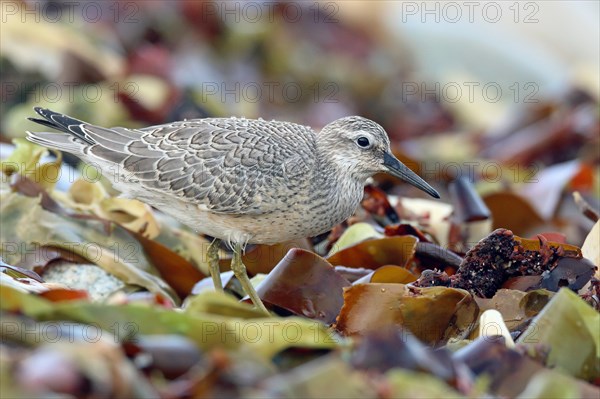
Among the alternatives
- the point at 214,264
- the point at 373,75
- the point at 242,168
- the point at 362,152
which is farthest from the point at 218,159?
the point at 373,75

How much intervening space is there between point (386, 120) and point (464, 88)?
1.02 m

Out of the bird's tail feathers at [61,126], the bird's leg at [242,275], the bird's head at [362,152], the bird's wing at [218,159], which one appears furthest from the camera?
the bird's tail feathers at [61,126]

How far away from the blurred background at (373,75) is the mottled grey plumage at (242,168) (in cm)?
106

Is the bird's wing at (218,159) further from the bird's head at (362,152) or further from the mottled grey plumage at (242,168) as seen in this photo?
the bird's head at (362,152)

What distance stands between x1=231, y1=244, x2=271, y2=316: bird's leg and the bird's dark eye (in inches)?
29.9

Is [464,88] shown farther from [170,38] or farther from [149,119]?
[149,119]

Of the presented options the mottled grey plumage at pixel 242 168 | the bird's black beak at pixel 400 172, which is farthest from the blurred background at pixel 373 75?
the bird's black beak at pixel 400 172

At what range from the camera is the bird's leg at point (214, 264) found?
4.43 metres

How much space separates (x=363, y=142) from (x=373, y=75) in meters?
6.00

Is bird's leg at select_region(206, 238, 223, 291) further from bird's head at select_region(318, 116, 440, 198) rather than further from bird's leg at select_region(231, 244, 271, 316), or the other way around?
bird's head at select_region(318, 116, 440, 198)

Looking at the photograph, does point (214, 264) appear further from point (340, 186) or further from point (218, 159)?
point (340, 186)

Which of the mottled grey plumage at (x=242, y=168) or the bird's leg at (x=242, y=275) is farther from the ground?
the mottled grey plumage at (x=242, y=168)

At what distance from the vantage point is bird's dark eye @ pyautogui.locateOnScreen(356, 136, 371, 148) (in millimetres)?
4551

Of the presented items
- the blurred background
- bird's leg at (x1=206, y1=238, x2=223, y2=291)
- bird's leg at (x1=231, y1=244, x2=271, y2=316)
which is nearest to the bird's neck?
bird's leg at (x1=231, y1=244, x2=271, y2=316)
